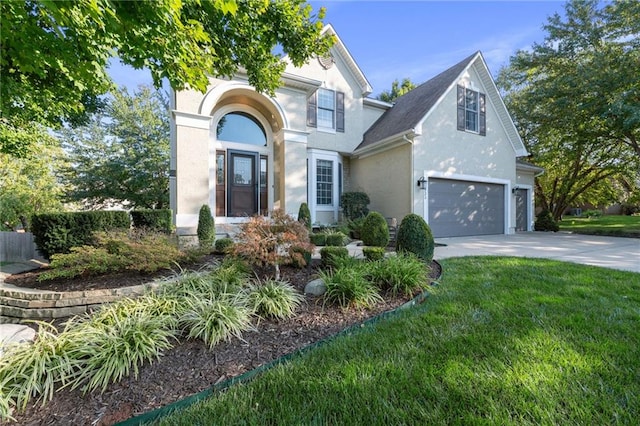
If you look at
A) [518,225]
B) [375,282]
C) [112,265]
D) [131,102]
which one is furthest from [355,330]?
[131,102]

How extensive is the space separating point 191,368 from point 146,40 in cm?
326

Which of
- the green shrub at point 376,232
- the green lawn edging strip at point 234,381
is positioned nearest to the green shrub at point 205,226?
the green shrub at point 376,232

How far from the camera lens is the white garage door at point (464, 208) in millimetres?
11281

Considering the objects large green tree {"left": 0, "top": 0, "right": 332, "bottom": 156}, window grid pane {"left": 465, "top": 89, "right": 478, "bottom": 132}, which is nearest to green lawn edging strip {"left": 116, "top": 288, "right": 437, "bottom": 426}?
large green tree {"left": 0, "top": 0, "right": 332, "bottom": 156}

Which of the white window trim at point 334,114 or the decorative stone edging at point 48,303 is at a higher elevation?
the white window trim at point 334,114

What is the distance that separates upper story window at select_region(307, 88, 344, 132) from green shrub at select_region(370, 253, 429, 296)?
29.5 feet

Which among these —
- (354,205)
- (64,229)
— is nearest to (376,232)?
(354,205)

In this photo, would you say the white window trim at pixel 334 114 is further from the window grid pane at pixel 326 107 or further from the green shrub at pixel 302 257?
the green shrub at pixel 302 257

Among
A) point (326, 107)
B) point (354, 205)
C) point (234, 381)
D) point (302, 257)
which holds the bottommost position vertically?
point (234, 381)

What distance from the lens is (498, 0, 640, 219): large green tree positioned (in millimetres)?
11008

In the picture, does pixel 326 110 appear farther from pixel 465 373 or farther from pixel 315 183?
pixel 465 373

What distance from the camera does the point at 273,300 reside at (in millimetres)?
3518

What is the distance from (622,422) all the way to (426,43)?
964 centimetres

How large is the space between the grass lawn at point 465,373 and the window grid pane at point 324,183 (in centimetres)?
858
